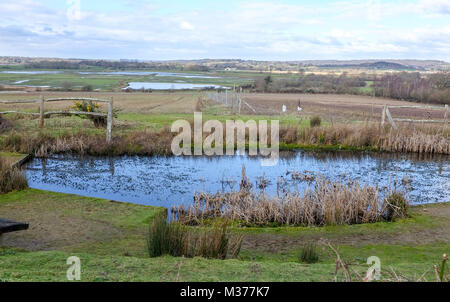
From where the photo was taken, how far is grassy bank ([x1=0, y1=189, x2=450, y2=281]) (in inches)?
217

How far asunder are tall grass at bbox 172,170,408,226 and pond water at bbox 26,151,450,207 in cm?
121

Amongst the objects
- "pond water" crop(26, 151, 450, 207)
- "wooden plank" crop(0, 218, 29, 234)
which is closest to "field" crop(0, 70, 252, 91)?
"pond water" crop(26, 151, 450, 207)

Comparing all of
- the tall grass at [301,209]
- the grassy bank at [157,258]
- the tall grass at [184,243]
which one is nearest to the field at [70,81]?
the grassy bank at [157,258]

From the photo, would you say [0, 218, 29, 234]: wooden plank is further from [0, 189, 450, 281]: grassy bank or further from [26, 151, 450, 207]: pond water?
[26, 151, 450, 207]: pond water

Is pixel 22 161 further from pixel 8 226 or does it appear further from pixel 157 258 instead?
pixel 157 258

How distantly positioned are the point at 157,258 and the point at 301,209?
465 cm

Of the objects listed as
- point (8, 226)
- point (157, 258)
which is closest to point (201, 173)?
point (8, 226)

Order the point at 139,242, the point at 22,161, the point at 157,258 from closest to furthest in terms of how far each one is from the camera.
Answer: the point at 157,258, the point at 139,242, the point at 22,161

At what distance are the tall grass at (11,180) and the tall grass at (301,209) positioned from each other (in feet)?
14.5

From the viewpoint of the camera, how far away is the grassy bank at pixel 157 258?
5.52 meters

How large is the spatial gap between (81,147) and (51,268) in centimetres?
1259

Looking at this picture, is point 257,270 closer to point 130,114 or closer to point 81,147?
point 81,147

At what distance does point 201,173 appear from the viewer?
15.0 metres

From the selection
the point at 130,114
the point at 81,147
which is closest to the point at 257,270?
the point at 81,147
